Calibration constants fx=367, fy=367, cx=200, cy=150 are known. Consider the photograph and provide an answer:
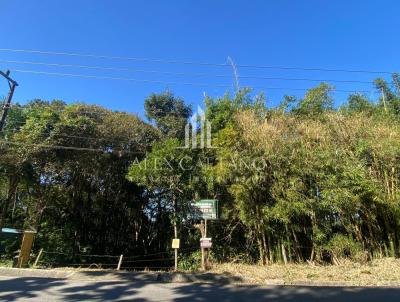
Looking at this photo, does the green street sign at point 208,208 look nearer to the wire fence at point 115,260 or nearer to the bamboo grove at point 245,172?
the bamboo grove at point 245,172

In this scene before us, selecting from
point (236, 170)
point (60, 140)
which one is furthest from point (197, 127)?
point (60, 140)

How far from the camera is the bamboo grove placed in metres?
8.74

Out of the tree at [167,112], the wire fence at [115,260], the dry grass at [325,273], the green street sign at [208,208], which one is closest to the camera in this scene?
the dry grass at [325,273]

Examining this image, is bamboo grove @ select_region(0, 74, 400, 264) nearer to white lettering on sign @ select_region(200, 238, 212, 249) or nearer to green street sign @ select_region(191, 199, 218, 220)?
green street sign @ select_region(191, 199, 218, 220)

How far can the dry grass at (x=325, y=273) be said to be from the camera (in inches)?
286

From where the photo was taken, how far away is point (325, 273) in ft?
25.6

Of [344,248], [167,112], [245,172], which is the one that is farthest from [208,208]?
→ [167,112]

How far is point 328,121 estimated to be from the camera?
10.2 metres

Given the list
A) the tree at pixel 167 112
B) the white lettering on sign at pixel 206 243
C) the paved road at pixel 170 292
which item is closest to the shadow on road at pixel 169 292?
the paved road at pixel 170 292

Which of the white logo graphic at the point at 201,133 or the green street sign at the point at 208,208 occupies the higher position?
the white logo graphic at the point at 201,133

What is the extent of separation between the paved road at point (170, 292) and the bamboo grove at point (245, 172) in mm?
2140

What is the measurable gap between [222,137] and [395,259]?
16.5 feet

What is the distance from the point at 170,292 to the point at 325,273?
3375 mm

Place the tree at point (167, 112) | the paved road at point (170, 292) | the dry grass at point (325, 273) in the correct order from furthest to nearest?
the tree at point (167, 112)
the dry grass at point (325, 273)
the paved road at point (170, 292)
